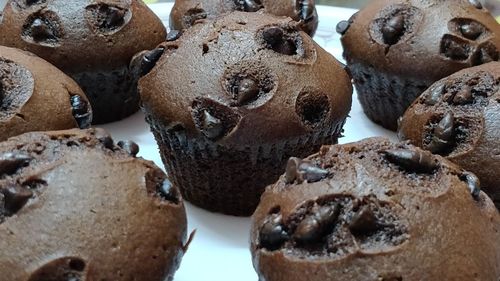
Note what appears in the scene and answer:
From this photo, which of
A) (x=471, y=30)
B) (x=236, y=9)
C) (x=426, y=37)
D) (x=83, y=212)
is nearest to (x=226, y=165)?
(x=83, y=212)

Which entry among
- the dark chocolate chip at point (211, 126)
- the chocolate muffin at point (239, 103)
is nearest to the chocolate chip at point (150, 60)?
the chocolate muffin at point (239, 103)

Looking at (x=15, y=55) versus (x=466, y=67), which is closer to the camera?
(x=15, y=55)

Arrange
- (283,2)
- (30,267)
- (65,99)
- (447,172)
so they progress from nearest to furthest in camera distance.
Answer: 1. (30,267)
2. (447,172)
3. (65,99)
4. (283,2)

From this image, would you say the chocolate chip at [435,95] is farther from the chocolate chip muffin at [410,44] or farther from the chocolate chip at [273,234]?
the chocolate chip at [273,234]

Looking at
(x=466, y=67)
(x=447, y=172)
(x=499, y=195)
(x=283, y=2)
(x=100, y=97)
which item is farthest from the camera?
(x=283, y=2)

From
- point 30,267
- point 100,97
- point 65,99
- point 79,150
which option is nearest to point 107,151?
point 79,150

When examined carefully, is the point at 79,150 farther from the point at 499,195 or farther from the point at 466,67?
the point at 466,67

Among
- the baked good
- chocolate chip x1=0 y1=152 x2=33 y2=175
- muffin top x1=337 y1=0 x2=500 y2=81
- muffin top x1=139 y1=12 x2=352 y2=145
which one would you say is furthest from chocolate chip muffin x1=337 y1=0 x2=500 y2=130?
chocolate chip x1=0 y1=152 x2=33 y2=175

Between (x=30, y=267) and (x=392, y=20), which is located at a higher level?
(x=30, y=267)
